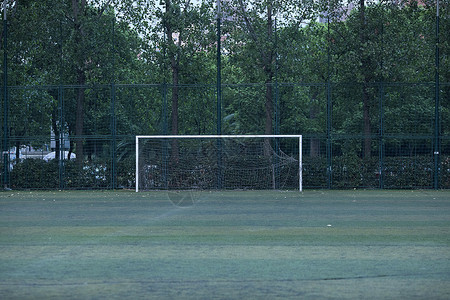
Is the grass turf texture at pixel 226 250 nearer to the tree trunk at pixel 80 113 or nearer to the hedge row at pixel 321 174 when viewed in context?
the hedge row at pixel 321 174

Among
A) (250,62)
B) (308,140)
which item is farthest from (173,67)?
(308,140)

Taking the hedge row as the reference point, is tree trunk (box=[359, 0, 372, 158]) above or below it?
above

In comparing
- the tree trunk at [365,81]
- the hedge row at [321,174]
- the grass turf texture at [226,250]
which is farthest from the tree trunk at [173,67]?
the tree trunk at [365,81]

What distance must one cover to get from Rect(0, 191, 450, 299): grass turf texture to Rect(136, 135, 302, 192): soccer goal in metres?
5.06

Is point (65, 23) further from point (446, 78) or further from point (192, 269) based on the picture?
point (192, 269)

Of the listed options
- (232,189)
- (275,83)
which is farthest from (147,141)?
(275,83)

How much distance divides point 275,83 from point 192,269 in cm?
1709

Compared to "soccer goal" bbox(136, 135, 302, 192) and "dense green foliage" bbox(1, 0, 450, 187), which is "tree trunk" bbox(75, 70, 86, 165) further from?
"soccer goal" bbox(136, 135, 302, 192)

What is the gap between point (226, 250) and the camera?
11.5m

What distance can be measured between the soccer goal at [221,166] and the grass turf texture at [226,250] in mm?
5060

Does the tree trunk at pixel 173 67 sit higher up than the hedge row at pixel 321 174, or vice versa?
the tree trunk at pixel 173 67

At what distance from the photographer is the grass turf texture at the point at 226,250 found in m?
8.37

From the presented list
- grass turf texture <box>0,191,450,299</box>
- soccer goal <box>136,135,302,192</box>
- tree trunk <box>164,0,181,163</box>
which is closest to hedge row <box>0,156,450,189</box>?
soccer goal <box>136,135,302,192</box>

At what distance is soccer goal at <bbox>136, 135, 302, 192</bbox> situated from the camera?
25828 millimetres
